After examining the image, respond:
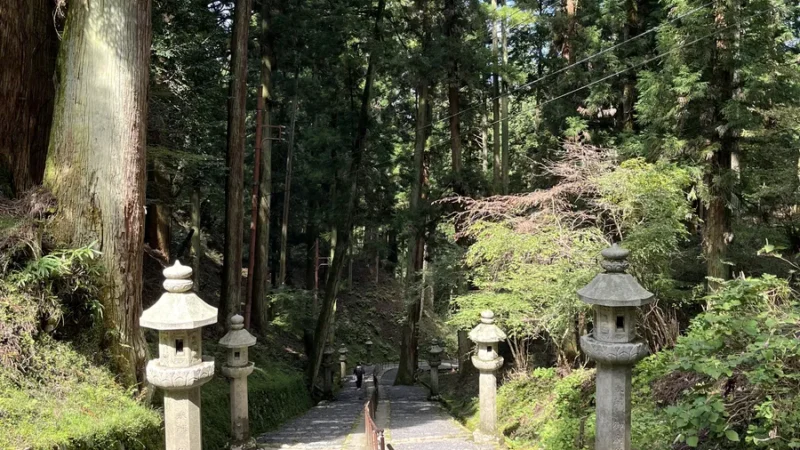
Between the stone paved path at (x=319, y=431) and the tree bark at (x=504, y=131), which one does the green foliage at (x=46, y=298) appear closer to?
the stone paved path at (x=319, y=431)

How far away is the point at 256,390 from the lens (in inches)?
425

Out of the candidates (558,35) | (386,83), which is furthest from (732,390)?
(386,83)

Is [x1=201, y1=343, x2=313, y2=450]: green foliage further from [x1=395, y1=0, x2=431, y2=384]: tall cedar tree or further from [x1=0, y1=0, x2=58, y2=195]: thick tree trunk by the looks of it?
[x1=0, y1=0, x2=58, y2=195]: thick tree trunk

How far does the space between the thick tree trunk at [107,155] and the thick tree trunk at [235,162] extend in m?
4.98

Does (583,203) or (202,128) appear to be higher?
(202,128)

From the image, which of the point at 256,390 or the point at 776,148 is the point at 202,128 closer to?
the point at 256,390

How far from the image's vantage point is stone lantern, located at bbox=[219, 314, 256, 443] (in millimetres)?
7801

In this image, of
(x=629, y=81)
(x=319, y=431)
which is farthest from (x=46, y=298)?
(x=629, y=81)

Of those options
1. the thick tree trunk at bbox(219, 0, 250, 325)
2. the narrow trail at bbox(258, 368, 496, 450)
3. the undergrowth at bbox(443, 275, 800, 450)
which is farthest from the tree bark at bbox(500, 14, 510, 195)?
the undergrowth at bbox(443, 275, 800, 450)

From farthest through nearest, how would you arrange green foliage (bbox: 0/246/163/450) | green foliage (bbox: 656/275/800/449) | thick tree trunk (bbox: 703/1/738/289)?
1. thick tree trunk (bbox: 703/1/738/289)
2. green foliage (bbox: 0/246/163/450)
3. green foliage (bbox: 656/275/800/449)

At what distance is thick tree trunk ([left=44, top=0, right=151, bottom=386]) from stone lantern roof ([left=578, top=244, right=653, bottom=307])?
482cm

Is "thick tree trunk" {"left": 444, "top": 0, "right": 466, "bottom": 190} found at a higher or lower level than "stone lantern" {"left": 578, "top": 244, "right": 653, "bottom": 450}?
higher

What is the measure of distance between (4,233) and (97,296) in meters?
1.04

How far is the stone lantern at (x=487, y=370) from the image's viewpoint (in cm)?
778
